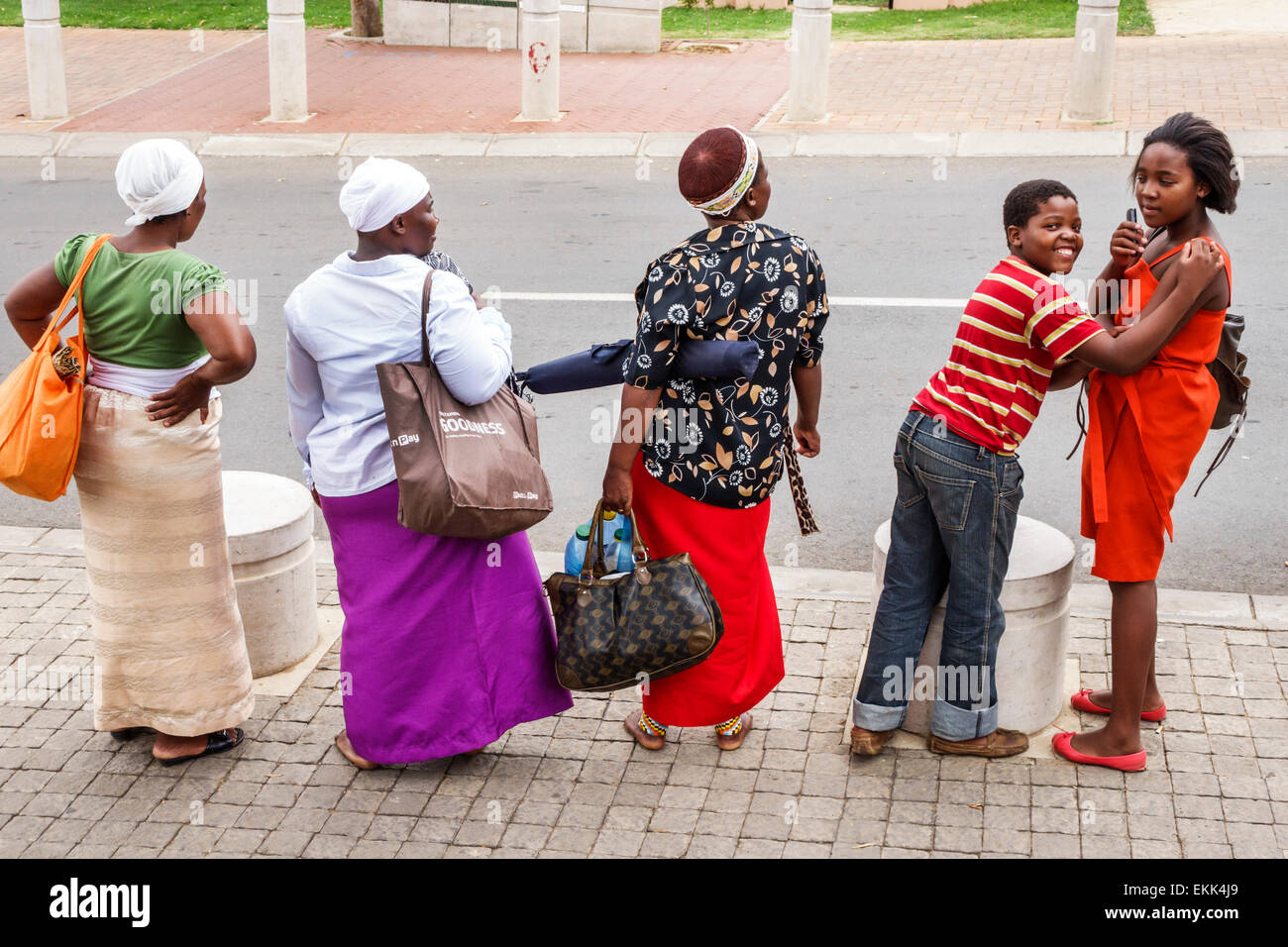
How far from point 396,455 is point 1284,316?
671 centimetres

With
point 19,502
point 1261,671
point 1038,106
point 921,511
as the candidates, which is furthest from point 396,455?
point 1038,106

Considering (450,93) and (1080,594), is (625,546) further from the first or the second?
(450,93)

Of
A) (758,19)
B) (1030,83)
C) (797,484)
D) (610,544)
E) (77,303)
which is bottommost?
(610,544)

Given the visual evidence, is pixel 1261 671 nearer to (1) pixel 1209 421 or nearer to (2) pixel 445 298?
(1) pixel 1209 421

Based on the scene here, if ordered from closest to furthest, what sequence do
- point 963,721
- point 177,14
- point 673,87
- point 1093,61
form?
point 963,721, point 1093,61, point 673,87, point 177,14

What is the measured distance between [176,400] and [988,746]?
2.74m

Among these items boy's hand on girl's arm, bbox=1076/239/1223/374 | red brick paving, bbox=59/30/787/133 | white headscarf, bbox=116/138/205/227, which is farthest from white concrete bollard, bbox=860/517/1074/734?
red brick paving, bbox=59/30/787/133

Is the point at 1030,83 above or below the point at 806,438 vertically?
above

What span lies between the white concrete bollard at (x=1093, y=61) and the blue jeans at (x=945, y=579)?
10251 mm

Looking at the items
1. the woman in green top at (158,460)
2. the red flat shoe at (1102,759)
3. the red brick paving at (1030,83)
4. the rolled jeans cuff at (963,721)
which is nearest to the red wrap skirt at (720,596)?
the rolled jeans cuff at (963,721)

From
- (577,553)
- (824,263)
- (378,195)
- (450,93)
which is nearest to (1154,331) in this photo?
(577,553)

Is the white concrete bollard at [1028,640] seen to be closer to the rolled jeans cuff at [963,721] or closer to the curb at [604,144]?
the rolled jeans cuff at [963,721]

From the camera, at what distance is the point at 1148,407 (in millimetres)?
4109

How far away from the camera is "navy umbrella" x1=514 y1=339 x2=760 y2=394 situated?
4051 mm
